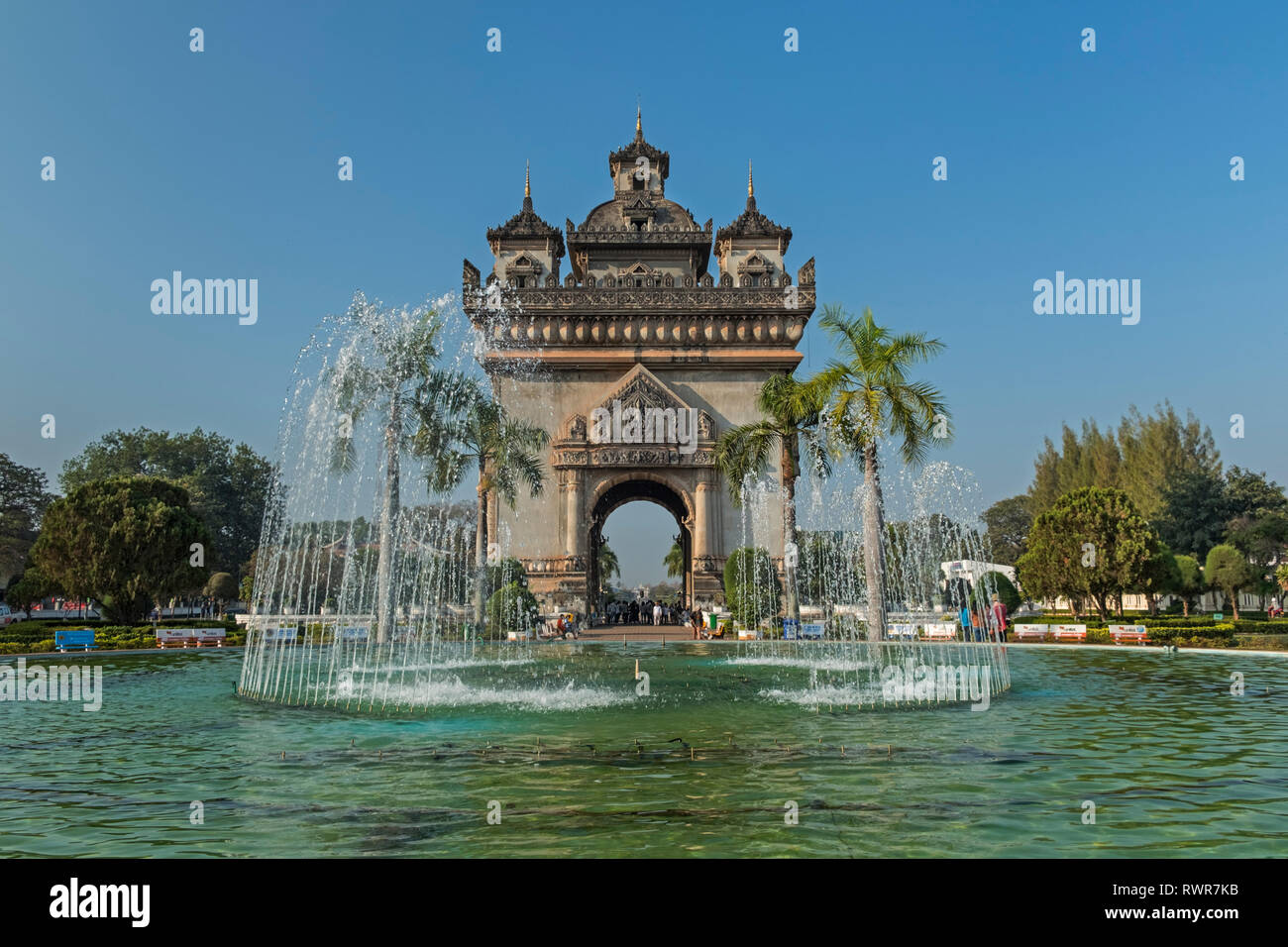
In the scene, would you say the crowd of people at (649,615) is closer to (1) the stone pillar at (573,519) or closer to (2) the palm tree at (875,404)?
(1) the stone pillar at (573,519)

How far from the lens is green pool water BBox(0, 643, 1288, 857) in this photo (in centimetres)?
588

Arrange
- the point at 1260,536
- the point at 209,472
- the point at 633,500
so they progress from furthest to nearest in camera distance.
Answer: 1. the point at 209,472
2. the point at 1260,536
3. the point at 633,500

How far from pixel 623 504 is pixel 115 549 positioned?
23456 mm

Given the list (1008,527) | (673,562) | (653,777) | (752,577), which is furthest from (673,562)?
(653,777)

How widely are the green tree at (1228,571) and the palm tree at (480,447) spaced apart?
3397 centimetres

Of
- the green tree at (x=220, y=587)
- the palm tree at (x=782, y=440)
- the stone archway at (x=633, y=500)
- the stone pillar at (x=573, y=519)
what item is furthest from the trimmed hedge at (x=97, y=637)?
the green tree at (x=220, y=587)

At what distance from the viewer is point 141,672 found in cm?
1983

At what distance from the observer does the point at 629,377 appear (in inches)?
1638

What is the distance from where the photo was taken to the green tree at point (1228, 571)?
141 feet

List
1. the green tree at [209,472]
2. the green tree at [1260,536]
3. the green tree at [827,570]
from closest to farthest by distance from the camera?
the green tree at [827,570]
the green tree at [1260,536]
the green tree at [209,472]

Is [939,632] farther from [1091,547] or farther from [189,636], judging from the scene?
[189,636]

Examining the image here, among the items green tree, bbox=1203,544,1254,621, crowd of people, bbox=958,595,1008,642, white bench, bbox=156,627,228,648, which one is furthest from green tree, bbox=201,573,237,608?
green tree, bbox=1203,544,1254,621
